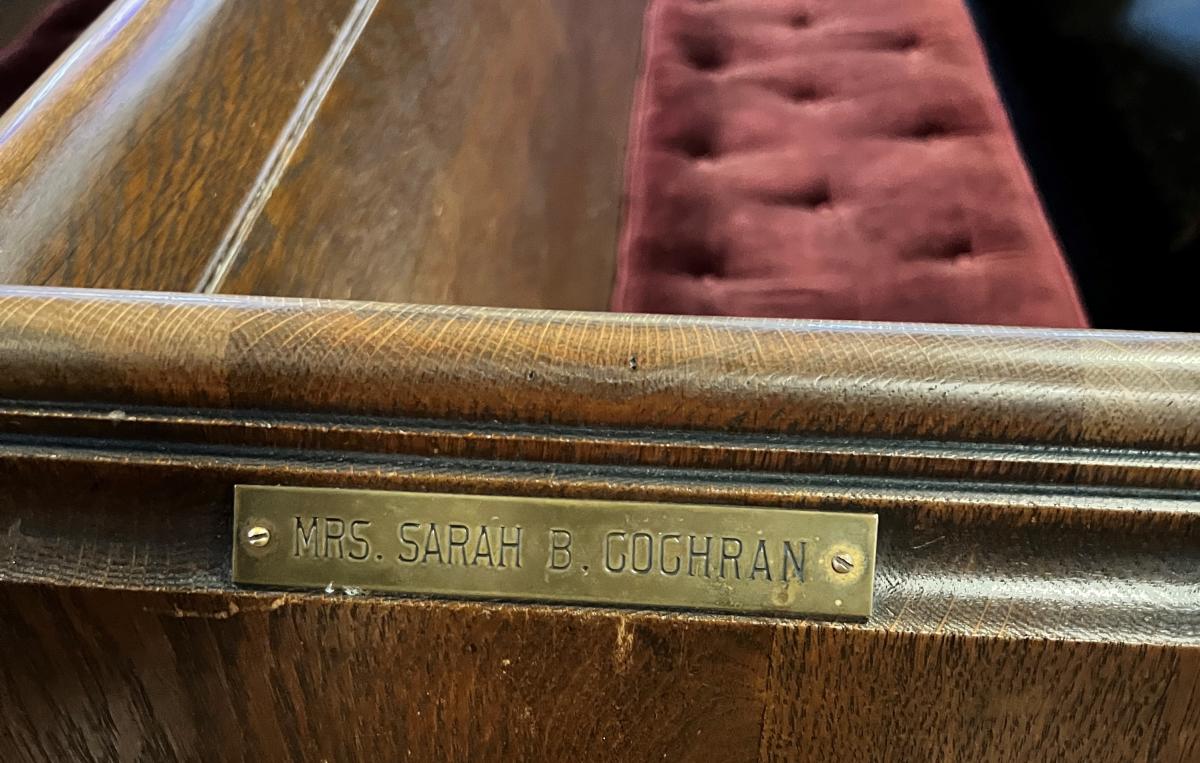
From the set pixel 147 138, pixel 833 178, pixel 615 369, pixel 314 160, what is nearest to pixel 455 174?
pixel 314 160

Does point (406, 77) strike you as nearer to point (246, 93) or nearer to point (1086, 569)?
point (246, 93)

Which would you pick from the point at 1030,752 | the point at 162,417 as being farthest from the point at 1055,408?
the point at 162,417

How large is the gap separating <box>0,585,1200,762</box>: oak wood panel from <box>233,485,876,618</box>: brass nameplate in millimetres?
A: 13

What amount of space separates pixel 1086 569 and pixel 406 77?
→ 64 cm

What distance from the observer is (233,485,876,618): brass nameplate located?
347mm

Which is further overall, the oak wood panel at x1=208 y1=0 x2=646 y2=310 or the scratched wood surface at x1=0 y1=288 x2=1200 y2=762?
the oak wood panel at x1=208 y1=0 x2=646 y2=310

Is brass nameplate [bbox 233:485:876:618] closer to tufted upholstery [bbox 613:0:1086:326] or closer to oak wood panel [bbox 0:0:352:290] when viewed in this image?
oak wood panel [bbox 0:0:352:290]

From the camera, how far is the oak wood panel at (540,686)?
1.19ft

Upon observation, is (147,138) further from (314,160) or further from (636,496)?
(636,496)

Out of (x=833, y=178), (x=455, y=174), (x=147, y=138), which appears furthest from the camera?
(x=833, y=178)

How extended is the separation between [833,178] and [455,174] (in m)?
0.36

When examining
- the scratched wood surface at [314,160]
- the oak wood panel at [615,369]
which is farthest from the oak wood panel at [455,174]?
the oak wood panel at [615,369]

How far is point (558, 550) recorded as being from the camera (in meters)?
0.36

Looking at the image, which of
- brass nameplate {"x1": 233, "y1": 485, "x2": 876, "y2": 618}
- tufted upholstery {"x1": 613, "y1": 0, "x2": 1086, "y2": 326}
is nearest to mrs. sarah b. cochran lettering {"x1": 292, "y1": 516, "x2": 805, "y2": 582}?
brass nameplate {"x1": 233, "y1": 485, "x2": 876, "y2": 618}
